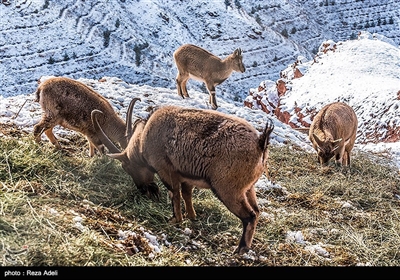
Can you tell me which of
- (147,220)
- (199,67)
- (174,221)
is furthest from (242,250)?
(199,67)

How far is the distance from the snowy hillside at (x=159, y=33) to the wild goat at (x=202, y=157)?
27.2 meters

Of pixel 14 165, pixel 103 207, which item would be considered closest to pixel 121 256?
pixel 103 207

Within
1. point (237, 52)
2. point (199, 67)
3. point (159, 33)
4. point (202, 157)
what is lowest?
point (159, 33)

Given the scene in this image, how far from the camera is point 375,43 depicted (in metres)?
25.3

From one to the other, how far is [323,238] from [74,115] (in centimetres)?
465

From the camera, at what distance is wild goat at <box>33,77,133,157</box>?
8.75 m

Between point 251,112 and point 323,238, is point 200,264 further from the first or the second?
point 251,112

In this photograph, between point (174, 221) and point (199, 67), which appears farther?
point (199, 67)

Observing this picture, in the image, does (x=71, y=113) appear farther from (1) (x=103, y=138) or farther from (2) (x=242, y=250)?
(2) (x=242, y=250)

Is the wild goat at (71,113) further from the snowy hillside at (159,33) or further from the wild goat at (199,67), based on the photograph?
the snowy hillside at (159,33)

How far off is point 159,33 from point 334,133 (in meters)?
33.8

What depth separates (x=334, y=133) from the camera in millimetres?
12125

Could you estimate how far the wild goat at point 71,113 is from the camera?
28.7 feet

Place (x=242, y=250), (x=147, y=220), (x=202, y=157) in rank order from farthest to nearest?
(x=147, y=220), (x=202, y=157), (x=242, y=250)
